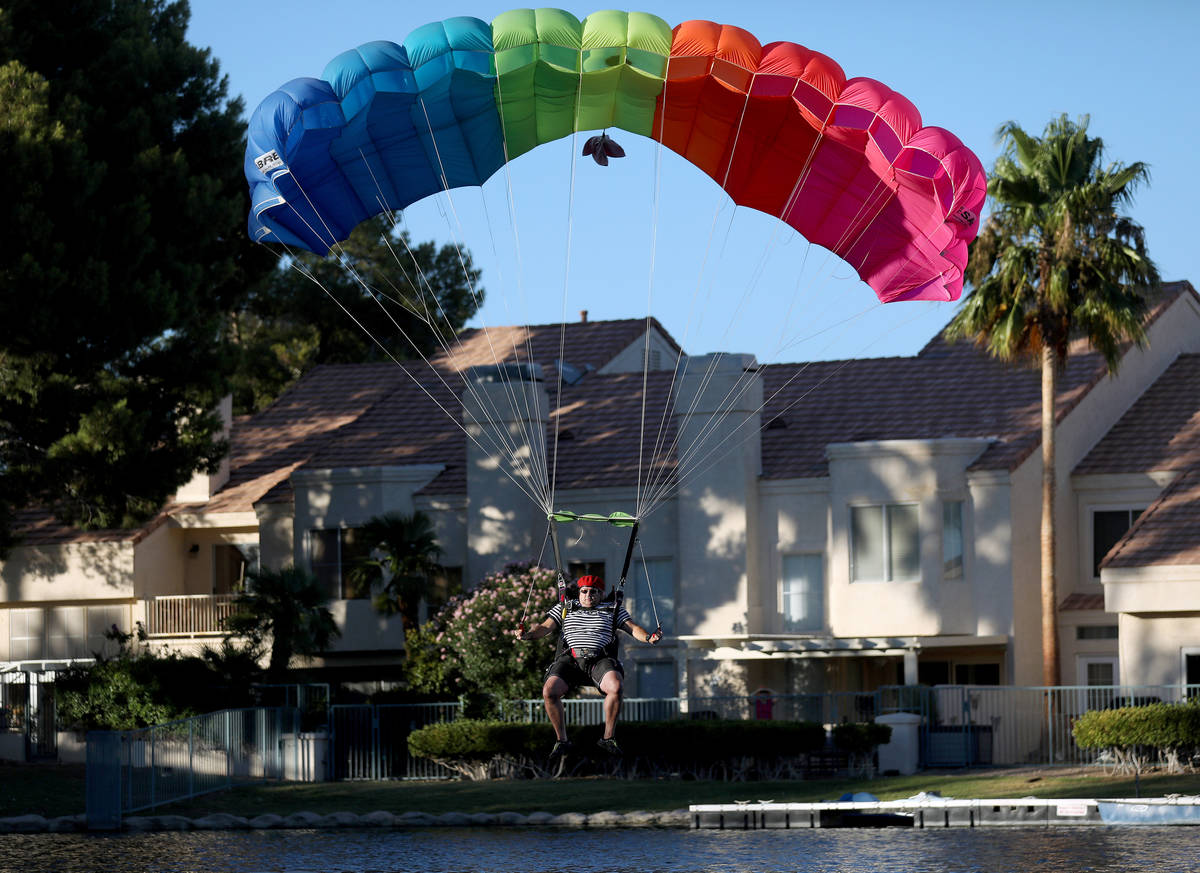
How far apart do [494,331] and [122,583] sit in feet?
43.4

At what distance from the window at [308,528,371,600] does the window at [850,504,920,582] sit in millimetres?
11532

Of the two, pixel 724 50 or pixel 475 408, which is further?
pixel 475 408

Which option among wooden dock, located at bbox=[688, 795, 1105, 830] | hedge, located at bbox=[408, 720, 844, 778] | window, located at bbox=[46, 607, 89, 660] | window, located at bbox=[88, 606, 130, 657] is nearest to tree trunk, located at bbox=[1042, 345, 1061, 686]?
hedge, located at bbox=[408, 720, 844, 778]

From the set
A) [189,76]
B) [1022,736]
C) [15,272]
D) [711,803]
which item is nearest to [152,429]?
[15,272]

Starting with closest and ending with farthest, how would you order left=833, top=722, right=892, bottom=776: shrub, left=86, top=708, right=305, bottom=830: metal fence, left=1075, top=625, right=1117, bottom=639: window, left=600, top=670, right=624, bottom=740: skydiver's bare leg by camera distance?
left=600, top=670, right=624, bottom=740: skydiver's bare leg < left=86, top=708, right=305, bottom=830: metal fence < left=833, top=722, right=892, bottom=776: shrub < left=1075, top=625, right=1117, bottom=639: window

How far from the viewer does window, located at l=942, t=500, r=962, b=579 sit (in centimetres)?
3897

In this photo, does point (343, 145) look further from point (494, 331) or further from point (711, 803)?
point (494, 331)

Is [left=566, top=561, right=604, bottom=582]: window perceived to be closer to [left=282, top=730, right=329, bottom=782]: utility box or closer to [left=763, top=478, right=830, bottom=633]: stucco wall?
[left=763, top=478, right=830, bottom=633]: stucco wall

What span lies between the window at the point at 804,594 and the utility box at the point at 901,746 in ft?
19.5

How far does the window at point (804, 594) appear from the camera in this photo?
133 ft

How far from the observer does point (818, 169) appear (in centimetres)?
2373

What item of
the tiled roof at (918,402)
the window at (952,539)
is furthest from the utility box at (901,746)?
the tiled roof at (918,402)

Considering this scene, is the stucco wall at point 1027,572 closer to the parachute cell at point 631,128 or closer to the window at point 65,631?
the parachute cell at point 631,128

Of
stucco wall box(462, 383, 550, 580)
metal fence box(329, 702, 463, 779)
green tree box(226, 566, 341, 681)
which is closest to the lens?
metal fence box(329, 702, 463, 779)
